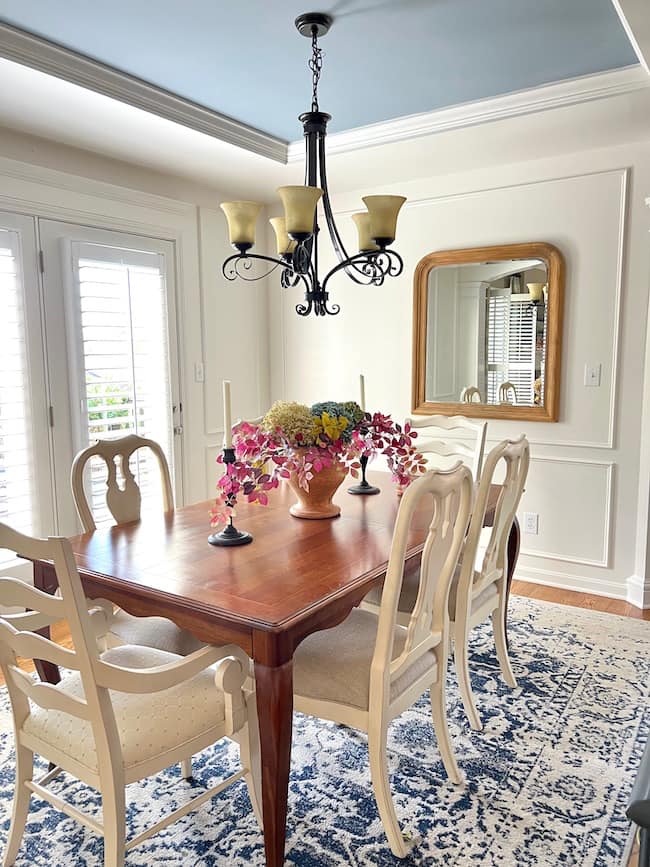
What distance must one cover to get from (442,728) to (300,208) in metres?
1.74

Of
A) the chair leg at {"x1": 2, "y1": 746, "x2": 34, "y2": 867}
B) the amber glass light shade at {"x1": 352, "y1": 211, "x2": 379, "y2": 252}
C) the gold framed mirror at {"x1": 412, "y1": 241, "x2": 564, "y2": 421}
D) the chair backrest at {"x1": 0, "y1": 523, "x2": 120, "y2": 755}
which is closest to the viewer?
the chair backrest at {"x1": 0, "y1": 523, "x2": 120, "y2": 755}

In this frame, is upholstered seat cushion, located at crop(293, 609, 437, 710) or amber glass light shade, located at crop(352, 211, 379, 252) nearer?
upholstered seat cushion, located at crop(293, 609, 437, 710)

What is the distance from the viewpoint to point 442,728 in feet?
6.75

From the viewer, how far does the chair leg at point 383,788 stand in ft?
5.75

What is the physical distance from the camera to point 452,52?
2539 mm

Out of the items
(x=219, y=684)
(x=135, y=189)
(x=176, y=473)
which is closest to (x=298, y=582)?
(x=219, y=684)

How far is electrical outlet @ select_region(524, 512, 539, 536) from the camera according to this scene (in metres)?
3.90

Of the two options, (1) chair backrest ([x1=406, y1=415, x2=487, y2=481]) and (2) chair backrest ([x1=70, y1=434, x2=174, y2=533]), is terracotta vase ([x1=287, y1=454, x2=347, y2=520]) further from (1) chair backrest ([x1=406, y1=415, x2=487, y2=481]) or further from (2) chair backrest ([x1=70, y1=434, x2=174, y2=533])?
(1) chair backrest ([x1=406, y1=415, x2=487, y2=481])

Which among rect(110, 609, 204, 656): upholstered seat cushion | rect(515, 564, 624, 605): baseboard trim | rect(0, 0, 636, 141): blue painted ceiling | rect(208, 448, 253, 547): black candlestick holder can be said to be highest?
rect(0, 0, 636, 141): blue painted ceiling

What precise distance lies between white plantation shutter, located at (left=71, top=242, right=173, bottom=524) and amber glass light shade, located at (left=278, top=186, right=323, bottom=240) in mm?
1688

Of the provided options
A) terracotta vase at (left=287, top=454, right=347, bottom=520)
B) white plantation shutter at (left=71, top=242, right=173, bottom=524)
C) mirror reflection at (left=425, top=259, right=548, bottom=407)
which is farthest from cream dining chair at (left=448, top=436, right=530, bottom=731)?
white plantation shutter at (left=71, top=242, right=173, bottom=524)

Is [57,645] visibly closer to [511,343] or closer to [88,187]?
[88,187]

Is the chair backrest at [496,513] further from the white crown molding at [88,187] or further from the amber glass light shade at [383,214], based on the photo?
the white crown molding at [88,187]

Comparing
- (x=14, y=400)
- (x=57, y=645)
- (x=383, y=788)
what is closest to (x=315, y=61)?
(x=14, y=400)
